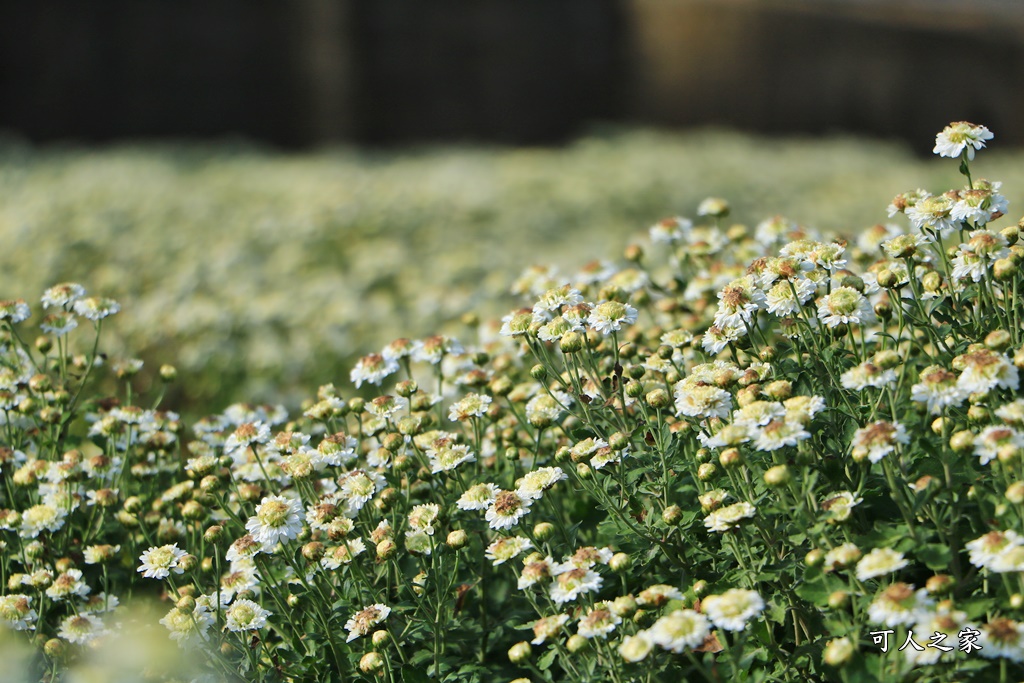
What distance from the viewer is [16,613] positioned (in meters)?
1.91

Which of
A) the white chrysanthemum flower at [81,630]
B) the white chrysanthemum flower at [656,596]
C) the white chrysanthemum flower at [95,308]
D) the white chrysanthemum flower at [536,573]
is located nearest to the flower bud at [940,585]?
the white chrysanthemum flower at [656,596]

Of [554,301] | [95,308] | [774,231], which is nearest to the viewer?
[554,301]

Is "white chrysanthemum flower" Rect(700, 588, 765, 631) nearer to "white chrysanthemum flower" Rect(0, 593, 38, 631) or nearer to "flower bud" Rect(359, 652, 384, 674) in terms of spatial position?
"flower bud" Rect(359, 652, 384, 674)

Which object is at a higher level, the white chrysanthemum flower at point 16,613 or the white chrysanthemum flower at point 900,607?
the white chrysanthemum flower at point 900,607

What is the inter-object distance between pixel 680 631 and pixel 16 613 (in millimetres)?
1202

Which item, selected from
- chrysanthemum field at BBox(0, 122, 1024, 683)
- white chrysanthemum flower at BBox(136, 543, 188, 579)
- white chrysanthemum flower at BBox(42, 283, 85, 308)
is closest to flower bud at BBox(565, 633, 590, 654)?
chrysanthemum field at BBox(0, 122, 1024, 683)

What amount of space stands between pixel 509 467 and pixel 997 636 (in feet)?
3.27

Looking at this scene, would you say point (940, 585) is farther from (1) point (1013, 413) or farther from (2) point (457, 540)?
(2) point (457, 540)

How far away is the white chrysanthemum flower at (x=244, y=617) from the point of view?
187 centimetres

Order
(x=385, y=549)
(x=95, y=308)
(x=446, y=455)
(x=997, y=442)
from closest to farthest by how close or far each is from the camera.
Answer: (x=997, y=442), (x=385, y=549), (x=446, y=455), (x=95, y=308)

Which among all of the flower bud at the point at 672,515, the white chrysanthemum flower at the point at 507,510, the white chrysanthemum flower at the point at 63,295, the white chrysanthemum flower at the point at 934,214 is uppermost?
the white chrysanthemum flower at the point at 934,214

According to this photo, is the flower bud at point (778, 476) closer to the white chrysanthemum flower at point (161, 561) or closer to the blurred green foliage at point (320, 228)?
the white chrysanthemum flower at point (161, 561)

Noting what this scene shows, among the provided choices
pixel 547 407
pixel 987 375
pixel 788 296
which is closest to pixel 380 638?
pixel 547 407

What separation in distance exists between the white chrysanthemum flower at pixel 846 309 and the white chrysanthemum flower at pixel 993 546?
494mm
